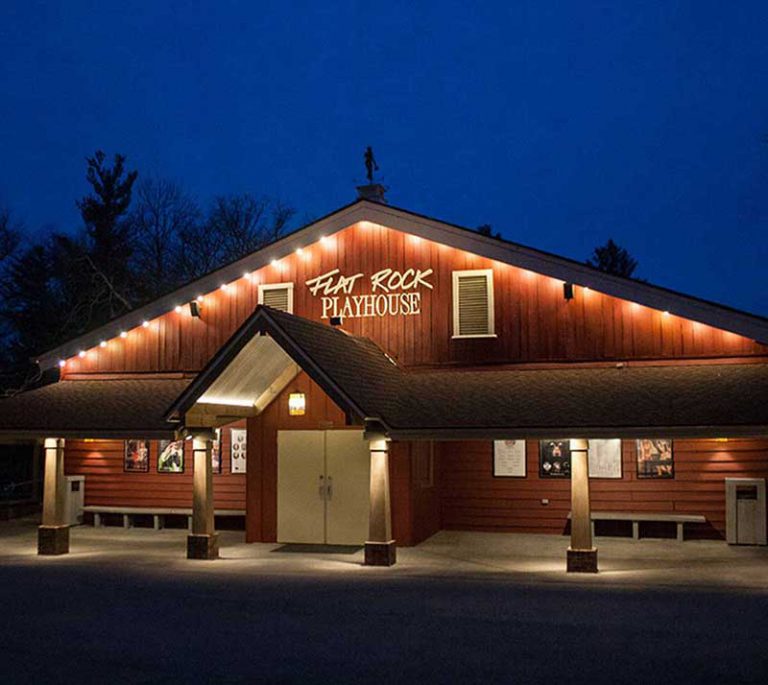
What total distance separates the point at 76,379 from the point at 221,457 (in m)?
3.60

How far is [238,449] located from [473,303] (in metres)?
6.57

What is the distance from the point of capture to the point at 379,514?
48.6 ft

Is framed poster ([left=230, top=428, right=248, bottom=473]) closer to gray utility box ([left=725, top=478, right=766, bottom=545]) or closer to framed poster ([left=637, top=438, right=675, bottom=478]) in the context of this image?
framed poster ([left=637, top=438, right=675, bottom=478])

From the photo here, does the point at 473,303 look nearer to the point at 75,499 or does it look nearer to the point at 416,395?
the point at 416,395

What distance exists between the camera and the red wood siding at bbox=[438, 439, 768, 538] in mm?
17688

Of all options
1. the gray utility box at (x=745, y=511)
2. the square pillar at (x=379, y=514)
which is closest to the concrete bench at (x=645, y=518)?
the gray utility box at (x=745, y=511)

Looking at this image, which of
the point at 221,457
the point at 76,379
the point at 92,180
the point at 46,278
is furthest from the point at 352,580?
the point at 92,180

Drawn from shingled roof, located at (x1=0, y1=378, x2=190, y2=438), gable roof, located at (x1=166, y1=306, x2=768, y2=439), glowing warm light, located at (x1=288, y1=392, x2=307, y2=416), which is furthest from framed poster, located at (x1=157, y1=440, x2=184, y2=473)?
gable roof, located at (x1=166, y1=306, x2=768, y2=439)

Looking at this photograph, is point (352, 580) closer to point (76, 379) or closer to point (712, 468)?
point (712, 468)

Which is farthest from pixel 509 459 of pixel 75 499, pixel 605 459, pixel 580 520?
pixel 75 499

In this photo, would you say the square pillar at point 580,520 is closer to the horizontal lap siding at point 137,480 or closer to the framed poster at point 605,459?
the framed poster at point 605,459

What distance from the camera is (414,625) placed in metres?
10.2

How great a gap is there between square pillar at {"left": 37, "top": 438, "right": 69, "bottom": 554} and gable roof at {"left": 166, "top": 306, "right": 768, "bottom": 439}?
307cm

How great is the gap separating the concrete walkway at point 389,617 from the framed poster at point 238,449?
12.7 feet
